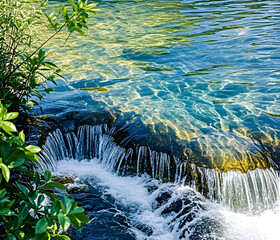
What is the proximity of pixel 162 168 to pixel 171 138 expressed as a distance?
2.00ft

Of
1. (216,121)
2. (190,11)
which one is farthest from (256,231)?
(190,11)

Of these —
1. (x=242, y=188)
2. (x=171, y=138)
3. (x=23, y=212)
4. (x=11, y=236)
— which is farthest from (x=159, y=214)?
(x=11, y=236)

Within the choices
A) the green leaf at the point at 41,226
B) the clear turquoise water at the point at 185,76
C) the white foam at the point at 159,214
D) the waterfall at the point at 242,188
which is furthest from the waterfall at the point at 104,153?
the green leaf at the point at 41,226

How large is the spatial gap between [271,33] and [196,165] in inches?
289

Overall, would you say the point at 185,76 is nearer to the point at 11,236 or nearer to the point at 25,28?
the point at 25,28

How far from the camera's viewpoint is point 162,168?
18.7 ft

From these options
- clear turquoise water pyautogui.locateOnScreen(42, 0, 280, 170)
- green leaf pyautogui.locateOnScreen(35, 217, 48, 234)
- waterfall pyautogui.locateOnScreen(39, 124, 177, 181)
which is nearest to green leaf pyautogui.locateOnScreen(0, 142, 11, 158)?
green leaf pyautogui.locateOnScreen(35, 217, 48, 234)

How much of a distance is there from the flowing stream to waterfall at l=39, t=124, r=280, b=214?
0.6 inches

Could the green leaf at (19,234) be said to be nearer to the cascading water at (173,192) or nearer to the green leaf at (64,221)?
the green leaf at (64,221)

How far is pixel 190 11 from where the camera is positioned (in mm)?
15109

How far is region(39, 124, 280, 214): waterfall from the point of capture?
525 cm

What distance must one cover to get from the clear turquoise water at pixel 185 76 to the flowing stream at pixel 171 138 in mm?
27

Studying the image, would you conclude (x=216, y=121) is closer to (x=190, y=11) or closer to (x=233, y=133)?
(x=233, y=133)

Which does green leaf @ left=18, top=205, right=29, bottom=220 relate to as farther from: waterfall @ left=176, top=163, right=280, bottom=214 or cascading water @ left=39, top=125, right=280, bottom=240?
waterfall @ left=176, top=163, right=280, bottom=214
